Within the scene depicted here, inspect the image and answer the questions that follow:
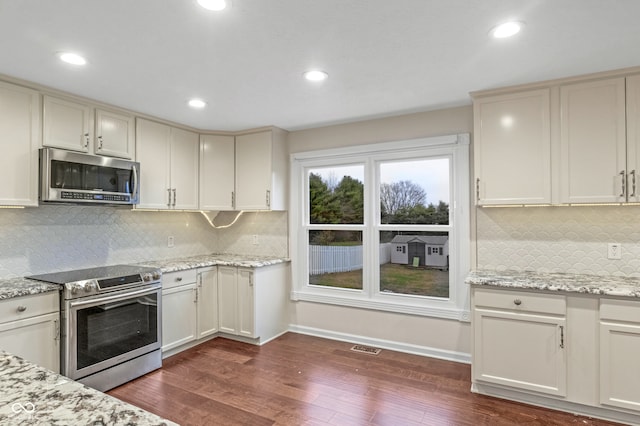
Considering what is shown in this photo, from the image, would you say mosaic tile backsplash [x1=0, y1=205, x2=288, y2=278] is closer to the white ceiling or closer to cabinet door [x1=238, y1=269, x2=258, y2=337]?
cabinet door [x1=238, y1=269, x2=258, y2=337]

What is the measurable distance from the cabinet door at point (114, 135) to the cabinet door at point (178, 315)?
1.33 meters

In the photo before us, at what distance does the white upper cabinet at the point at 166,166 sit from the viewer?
3.51m

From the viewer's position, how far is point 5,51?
216 cm

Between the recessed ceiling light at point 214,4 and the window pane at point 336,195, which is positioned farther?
the window pane at point 336,195

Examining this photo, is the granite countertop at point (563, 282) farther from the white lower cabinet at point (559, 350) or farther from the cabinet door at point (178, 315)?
the cabinet door at point (178, 315)

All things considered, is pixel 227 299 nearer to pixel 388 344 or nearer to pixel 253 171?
pixel 253 171

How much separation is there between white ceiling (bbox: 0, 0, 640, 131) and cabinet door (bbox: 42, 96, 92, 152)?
0.14m

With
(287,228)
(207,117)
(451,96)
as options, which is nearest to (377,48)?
(451,96)

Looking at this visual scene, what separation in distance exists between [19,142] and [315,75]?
217 cm

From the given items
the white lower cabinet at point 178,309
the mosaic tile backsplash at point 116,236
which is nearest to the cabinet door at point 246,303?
the white lower cabinet at point 178,309

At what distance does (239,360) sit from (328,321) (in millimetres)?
1054

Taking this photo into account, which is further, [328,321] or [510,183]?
[328,321]

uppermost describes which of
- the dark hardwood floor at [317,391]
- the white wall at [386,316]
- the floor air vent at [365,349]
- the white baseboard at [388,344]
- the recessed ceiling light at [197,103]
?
the recessed ceiling light at [197,103]

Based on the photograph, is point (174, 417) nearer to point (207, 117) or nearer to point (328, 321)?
point (328, 321)
